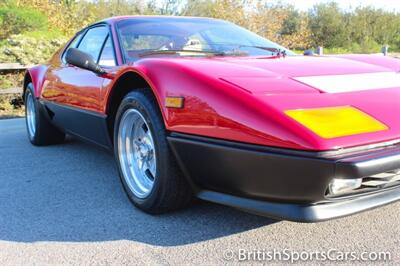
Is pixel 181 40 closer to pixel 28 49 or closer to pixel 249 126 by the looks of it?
pixel 249 126

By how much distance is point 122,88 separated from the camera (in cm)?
266

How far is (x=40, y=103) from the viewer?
414cm

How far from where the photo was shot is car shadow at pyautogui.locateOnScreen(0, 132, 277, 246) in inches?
84.8

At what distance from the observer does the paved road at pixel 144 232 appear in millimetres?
1941

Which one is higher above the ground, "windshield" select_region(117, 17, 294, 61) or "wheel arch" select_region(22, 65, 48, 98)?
"windshield" select_region(117, 17, 294, 61)

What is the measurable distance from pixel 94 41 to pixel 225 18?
39.1ft

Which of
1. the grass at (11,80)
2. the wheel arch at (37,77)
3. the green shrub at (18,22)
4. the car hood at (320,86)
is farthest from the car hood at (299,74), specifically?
the green shrub at (18,22)

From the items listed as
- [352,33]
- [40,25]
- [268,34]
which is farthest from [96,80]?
[352,33]

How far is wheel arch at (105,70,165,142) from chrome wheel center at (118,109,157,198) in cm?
18

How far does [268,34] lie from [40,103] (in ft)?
40.7

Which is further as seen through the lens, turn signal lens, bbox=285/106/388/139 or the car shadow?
the car shadow

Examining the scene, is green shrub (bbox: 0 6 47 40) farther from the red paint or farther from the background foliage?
the red paint

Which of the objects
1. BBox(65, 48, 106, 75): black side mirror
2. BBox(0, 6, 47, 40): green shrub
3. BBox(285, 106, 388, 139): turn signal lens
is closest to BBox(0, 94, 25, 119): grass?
BBox(65, 48, 106, 75): black side mirror

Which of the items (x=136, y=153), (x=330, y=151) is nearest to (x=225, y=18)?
(x=136, y=153)
